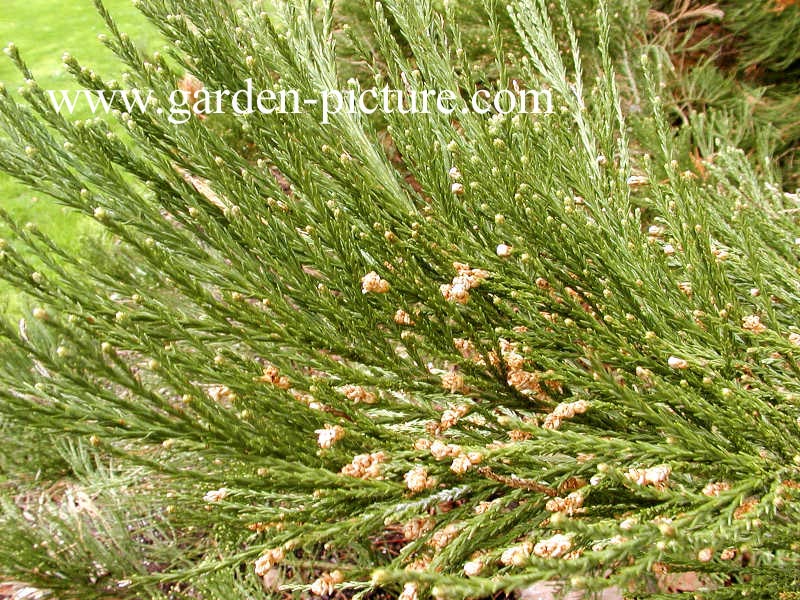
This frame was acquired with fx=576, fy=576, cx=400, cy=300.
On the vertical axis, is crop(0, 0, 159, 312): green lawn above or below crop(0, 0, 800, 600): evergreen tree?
above

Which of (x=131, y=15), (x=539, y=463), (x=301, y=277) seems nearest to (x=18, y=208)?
(x=131, y=15)

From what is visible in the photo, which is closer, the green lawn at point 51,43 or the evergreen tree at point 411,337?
the evergreen tree at point 411,337

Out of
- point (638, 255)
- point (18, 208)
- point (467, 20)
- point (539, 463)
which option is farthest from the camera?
point (18, 208)

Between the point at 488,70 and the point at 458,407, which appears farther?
the point at 488,70

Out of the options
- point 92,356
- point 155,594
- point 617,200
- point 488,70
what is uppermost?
point 488,70

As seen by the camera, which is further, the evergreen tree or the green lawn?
the green lawn

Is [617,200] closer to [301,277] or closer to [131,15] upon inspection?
[301,277]
